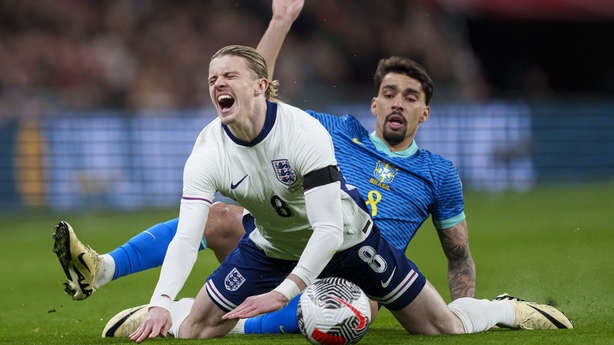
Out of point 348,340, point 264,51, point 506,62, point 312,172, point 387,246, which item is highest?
point 506,62

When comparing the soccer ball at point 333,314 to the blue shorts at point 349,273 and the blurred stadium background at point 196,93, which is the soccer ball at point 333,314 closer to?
the blue shorts at point 349,273

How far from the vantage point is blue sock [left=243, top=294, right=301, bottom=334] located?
657 centimetres

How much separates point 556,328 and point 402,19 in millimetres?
15627

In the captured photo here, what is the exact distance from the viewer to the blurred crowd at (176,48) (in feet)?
59.6

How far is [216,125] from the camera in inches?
Answer: 231

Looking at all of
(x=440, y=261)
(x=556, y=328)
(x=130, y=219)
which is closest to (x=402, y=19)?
(x=130, y=219)

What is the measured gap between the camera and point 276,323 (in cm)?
660

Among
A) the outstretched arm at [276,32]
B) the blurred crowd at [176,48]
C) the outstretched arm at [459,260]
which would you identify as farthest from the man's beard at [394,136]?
the blurred crowd at [176,48]

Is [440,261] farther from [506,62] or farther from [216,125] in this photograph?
[506,62]

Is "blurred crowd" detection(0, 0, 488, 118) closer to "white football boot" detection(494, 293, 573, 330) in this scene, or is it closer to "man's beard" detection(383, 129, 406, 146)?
"man's beard" detection(383, 129, 406, 146)

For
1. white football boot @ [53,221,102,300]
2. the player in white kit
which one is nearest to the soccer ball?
the player in white kit

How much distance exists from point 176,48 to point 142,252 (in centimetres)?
1311

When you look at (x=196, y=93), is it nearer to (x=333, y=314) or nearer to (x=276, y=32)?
(x=276, y=32)

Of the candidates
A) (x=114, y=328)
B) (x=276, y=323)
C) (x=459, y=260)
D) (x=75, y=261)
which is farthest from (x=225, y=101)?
(x=459, y=260)
